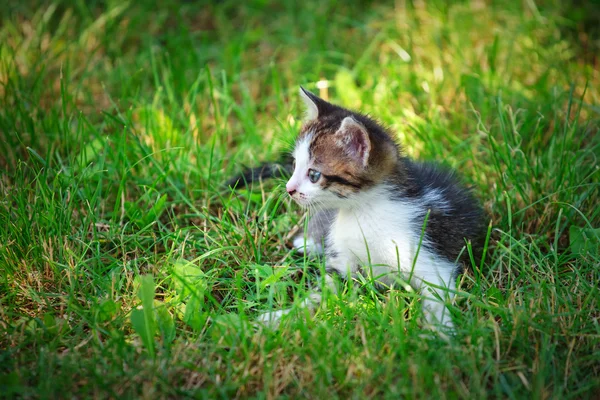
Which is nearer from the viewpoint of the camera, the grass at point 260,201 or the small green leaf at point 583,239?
the grass at point 260,201

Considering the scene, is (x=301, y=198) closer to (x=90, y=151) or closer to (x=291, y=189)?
(x=291, y=189)

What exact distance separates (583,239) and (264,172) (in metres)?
1.71

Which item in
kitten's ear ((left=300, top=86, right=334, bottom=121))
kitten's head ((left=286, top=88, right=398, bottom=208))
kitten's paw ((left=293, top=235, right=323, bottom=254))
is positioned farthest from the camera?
kitten's paw ((left=293, top=235, right=323, bottom=254))

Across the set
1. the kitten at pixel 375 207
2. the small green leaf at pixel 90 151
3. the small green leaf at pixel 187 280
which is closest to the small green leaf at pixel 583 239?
the kitten at pixel 375 207

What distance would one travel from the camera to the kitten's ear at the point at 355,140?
2637mm

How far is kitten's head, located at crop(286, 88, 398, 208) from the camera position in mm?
2727

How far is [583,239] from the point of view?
9.55 ft

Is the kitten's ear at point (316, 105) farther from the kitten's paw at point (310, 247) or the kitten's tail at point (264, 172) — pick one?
the kitten's paw at point (310, 247)

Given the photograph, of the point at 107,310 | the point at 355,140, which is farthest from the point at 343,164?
the point at 107,310

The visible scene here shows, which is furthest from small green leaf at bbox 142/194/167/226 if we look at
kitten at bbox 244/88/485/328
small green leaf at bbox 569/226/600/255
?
small green leaf at bbox 569/226/600/255

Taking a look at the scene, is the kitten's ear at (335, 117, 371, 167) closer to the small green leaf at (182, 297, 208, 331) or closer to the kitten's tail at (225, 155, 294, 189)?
the kitten's tail at (225, 155, 294, 189)

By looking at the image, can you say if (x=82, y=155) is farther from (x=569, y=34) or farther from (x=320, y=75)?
(x=569, y=34)

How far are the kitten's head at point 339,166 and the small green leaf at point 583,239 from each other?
979mm

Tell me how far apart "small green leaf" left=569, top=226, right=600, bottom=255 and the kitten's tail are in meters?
1.52
